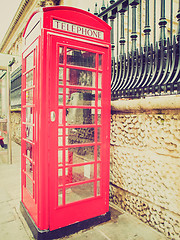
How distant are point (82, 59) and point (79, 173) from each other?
4.69ft

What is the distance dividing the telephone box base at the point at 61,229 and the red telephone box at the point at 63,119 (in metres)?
0.01

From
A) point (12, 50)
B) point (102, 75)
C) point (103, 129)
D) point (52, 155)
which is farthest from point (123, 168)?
point (12, 50)

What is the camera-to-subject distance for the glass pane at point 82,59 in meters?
2.23

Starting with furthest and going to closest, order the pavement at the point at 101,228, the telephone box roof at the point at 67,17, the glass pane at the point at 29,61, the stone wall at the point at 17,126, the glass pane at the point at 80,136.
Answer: the stone wall at the point at 17,126 < the glass pane at the point at 80,136 < the glass pane at the point at 29,61 < the pavement at the point at 101,228 < the telephone box roof at the point at 67,17

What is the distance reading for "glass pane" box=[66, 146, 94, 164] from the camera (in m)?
2.39

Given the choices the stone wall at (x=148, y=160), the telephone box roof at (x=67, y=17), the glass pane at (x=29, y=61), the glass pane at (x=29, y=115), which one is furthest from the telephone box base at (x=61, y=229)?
the telephone box roof at (x=67, y=17)

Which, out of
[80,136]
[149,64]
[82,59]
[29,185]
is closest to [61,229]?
[29,185]

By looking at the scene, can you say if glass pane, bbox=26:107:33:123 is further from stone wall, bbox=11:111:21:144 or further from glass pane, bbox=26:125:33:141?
stone wall, bbox=11:111:21:144

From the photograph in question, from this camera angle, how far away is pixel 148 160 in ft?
7.39

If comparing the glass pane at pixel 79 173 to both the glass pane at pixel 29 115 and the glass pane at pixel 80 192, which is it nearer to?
the glass pane at pixel 80 192

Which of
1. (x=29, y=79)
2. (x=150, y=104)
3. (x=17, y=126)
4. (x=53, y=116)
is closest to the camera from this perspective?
(x=53, y=116)

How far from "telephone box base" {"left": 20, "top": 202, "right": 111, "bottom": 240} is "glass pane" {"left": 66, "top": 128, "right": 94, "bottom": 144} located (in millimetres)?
925

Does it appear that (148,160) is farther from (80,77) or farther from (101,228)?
(80,77)

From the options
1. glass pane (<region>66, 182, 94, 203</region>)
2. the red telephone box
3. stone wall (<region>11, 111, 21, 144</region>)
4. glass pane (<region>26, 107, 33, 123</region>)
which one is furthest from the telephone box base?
stone wall (<region>11, 111, 21, 144</region>)
